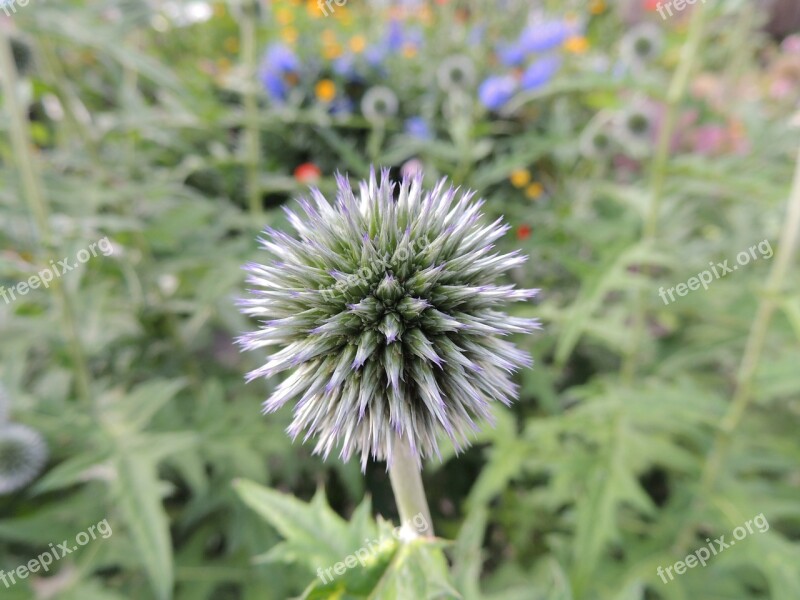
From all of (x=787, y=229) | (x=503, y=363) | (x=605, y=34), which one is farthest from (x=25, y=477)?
(x=605, y=34)

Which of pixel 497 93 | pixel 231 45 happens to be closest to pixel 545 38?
pixel 497 93

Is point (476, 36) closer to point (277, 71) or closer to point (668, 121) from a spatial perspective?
point (277, 71)

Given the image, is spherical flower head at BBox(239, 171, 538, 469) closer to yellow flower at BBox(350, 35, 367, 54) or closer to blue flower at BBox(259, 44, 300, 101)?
blue flower at BBox(259, 44, 300, 101)

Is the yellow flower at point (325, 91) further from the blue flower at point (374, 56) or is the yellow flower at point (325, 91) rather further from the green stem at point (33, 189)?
the green stem at point (33, 189)

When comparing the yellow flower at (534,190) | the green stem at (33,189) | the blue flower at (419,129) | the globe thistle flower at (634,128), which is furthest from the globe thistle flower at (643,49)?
the green stem at (33,189)

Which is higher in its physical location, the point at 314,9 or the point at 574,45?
the point at 314,9

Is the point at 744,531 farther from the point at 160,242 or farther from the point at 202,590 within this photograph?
the point at 160,242

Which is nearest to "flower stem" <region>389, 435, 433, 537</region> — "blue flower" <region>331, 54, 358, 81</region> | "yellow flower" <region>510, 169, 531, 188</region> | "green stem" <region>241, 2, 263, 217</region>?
"green stem" <region>241, 2, 263, 217</region>
